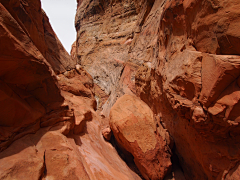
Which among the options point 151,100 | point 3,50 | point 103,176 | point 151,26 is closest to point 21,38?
point 3,50

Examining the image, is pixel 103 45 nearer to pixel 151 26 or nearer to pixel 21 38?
pixel 151 26

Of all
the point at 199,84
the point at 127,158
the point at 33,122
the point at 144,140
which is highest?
the point at 33,122

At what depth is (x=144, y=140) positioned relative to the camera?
122 inches

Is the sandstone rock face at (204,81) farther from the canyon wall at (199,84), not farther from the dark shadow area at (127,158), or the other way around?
the dark shadow area at (127,158)

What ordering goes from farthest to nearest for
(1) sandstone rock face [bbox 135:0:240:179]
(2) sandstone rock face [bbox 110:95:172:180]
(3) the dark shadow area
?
(3) the dark shadow area, (2) sandstone rock face [bbox 110:95:172:180], (1) sandstone rock face [bbox 135:0:240:179]

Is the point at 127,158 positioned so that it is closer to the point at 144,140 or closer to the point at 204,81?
the point at 144,140

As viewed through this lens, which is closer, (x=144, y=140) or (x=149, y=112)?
(x=144, y=140)

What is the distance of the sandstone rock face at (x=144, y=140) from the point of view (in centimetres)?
304

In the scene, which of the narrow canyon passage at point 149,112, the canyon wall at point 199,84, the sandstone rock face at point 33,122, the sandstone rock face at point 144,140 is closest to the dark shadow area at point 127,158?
the narrow canyon passage at point 149,112

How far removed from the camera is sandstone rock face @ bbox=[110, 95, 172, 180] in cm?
304

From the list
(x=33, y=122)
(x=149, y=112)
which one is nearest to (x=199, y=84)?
(x=149, y=112)

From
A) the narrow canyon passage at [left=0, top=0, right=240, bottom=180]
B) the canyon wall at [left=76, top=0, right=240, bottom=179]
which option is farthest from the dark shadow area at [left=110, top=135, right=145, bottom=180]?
the canyon wall at [left=76, top=0, right=240, bottom=179]

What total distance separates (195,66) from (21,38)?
2.59m

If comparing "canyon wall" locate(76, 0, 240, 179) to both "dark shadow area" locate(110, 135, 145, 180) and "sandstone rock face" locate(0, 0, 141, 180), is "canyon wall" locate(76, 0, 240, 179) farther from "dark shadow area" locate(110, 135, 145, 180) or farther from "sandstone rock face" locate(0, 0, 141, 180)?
"sandstone rock face" locate(0, 0, 141, 180)
